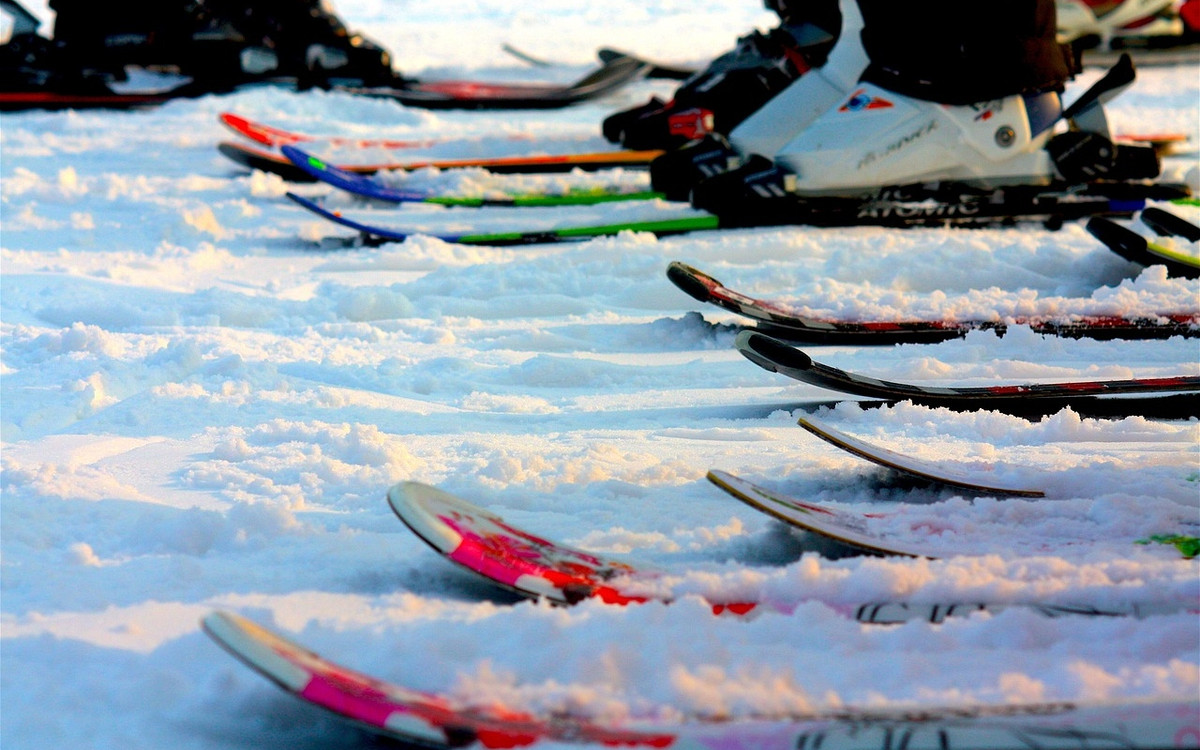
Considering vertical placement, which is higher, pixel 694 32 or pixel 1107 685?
pixel 694 32

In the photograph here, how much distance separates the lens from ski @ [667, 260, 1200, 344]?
2.88 meters

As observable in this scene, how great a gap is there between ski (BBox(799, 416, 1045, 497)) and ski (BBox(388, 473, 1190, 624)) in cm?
48

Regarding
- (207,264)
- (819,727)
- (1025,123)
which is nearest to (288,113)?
(207,264)

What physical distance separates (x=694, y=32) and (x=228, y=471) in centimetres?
1593

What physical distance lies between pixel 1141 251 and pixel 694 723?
9.17 feet

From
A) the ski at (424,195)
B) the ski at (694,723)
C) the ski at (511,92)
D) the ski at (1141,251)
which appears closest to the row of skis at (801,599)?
the ski at (694,723)

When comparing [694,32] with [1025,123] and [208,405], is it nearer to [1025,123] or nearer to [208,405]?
[1025,123]

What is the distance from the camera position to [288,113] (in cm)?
772

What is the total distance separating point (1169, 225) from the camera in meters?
3.61

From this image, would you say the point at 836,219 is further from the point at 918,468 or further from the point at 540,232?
the point at 918,468

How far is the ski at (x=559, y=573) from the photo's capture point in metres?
1.40

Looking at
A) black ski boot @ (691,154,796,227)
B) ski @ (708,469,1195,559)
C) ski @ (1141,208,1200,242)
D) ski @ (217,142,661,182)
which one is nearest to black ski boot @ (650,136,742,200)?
black ski boot @ (691,154,796,227)

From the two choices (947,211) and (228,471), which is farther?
(947,211)

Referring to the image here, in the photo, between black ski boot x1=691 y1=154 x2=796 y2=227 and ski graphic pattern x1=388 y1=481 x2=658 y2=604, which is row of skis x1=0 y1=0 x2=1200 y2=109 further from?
ski graphic pattern x1=388 y1=481 x2=658 y2=604
